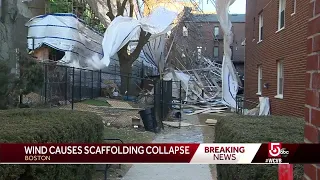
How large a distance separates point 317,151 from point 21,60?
11580mm

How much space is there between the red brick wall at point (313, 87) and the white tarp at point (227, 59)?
1520 cm

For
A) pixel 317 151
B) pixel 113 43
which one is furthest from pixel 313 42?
pixel 113 43

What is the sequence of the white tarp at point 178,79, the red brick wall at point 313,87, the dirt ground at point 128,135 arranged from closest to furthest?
1. the red brick wall at point 313,87
2. the dirt ground at point 128,135
3. the white tarp at point 178,79

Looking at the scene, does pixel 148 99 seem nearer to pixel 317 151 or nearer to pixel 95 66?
pixel 95 66

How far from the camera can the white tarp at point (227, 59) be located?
1722cm

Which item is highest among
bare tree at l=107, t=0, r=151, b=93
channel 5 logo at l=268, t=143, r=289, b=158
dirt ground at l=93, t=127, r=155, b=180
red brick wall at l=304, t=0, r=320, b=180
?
bare tree at l=107, t=0, r=151, b=93

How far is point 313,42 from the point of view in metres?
2.14

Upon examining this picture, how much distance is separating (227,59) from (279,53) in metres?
4.82

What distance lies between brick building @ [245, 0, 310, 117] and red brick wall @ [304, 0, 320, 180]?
10494 mm

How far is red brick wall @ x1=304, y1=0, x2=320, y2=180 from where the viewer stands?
2018mm

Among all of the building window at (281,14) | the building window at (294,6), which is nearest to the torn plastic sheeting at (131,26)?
the building window at (281,14)

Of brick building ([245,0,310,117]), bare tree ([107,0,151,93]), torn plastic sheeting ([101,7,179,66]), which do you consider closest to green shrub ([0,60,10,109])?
torn plastic sheeting ([101,7,179,66])

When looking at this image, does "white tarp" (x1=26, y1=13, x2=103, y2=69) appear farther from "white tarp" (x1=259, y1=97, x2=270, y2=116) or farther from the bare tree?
"white tarp" (x1=259, y1=97, x2=270, y2=116)

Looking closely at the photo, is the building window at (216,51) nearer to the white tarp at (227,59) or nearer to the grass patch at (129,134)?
the white tarp at (227,59)
